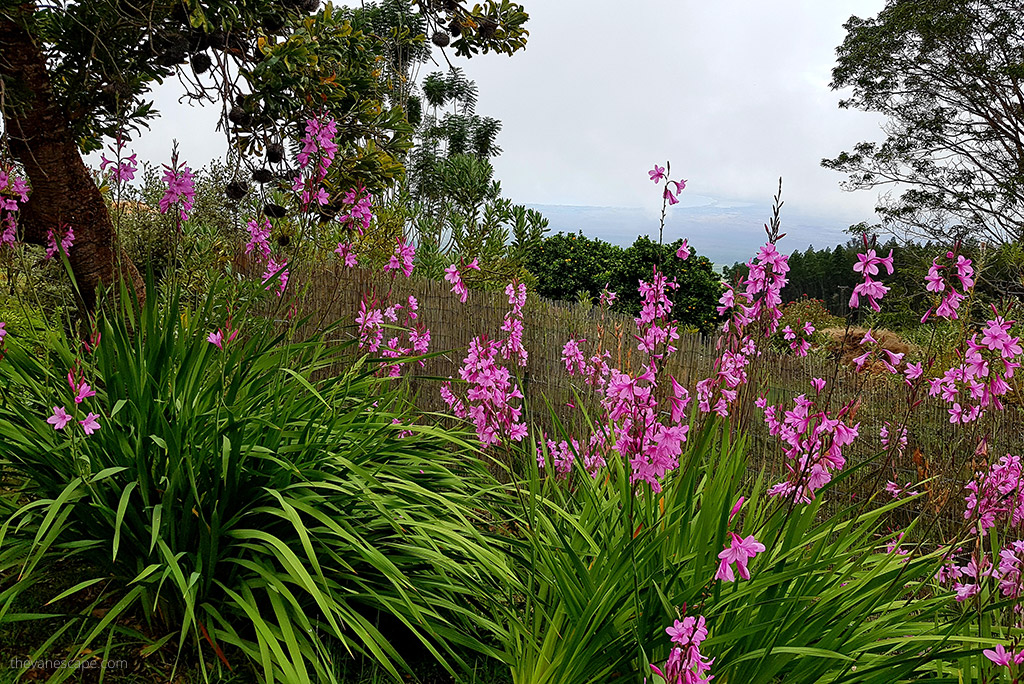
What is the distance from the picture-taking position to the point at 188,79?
304cm

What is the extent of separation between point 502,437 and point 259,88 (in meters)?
1.59

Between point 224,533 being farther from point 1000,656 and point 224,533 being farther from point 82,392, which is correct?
point 1000,656

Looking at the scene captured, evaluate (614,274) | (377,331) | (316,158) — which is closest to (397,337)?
(377,331)

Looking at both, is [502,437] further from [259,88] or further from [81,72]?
[81,72]

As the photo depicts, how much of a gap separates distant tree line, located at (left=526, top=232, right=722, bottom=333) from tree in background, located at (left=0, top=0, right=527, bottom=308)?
9.07m

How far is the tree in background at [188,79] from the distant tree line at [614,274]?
9070 millimetres

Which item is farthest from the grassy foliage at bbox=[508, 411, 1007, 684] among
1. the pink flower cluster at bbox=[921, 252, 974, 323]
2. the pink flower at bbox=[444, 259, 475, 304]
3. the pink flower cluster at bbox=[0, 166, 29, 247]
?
the pink flower cluster at bbox=[0, 166, 29, 247]

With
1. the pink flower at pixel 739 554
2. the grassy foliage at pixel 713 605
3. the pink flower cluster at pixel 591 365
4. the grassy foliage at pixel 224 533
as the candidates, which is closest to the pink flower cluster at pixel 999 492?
the grassy foliage at pixel 713 605

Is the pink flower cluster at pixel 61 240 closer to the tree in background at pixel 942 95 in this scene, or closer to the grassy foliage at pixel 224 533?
the grassy foliage at pixel 224 533

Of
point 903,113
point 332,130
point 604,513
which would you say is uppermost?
point 903,113

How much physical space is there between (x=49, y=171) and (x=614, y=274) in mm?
10001

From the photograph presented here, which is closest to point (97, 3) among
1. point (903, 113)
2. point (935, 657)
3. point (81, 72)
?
point (81, 72)

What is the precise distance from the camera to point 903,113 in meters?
22.0

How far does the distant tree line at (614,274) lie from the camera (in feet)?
42.6
